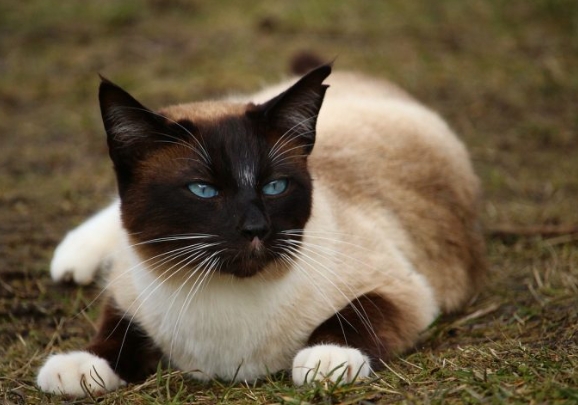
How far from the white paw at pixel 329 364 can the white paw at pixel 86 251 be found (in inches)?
56.1

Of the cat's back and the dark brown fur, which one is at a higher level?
the cat's back

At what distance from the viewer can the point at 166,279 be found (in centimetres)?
276

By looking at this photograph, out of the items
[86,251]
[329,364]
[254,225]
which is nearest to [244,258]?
[254,225]

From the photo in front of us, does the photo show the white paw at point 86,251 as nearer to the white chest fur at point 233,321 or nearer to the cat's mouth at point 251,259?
the white chest fur at point 233,321

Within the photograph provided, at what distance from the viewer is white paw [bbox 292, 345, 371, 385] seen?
260 centimetres

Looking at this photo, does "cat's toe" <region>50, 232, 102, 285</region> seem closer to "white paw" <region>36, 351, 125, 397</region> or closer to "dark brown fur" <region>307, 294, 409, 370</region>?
"white paw" <region>36, 351, 125, 397</region>

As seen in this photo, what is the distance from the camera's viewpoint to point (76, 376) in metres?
2.79

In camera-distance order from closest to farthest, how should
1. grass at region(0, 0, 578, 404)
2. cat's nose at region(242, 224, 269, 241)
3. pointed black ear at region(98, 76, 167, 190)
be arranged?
cat's nose at region(242, 224, 269, 241) < pointed black ear at region(98, 76, 167, 190) < grass at region(0, 0, 578, 404)

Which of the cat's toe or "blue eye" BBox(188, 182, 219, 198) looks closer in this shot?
"blue eye" BBox(188, 182, 219, 198)

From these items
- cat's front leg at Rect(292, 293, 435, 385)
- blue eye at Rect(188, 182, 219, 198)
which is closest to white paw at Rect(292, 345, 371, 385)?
cat's front leg at Rect(292, 293, 435, 385)

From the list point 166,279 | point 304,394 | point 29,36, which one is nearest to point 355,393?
point 304,394

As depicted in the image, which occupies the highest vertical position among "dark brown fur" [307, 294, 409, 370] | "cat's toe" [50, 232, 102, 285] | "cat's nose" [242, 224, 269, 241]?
"cat's nose" [242, 224, 269, 241]

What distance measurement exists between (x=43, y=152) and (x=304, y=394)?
3728mm

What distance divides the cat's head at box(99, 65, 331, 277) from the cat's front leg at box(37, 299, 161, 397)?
45cm
